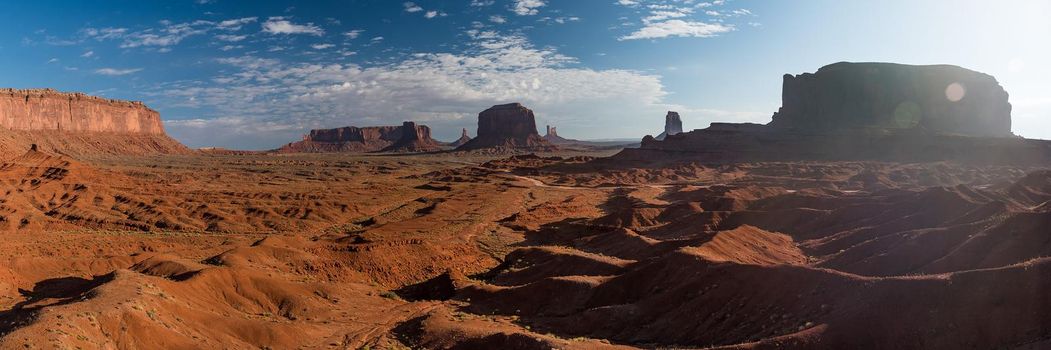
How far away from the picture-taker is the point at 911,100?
12612 cm

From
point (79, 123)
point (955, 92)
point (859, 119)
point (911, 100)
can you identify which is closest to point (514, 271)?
point (859, 119)

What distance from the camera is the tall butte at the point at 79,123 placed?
13750cm

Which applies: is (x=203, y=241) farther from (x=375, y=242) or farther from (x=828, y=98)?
(x=828, y=98)

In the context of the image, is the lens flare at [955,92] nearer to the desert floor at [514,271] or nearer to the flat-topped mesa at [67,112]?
the desert floor at [514,271]

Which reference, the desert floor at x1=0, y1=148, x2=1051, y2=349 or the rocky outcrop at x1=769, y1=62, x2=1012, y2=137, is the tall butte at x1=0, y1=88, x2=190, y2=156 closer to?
the desert floor at x1=0, y1=148, x2=1051, y2=349

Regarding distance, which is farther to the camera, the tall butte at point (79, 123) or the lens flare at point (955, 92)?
the tall butte at point (79, 123)

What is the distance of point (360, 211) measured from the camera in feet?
194

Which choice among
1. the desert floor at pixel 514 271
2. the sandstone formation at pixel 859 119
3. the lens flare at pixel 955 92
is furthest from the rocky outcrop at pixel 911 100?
the desert floor at pixel 514 271

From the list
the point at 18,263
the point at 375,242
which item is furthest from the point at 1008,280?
the point at 18,263

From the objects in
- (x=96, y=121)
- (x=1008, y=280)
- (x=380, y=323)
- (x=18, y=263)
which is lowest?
(x=380, y=323)

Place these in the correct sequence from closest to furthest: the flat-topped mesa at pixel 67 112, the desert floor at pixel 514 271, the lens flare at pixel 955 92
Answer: the desert floor at pixel 514 271, the lens flare at pixel 955 92, the flat-topped mesa at pixel 67 112

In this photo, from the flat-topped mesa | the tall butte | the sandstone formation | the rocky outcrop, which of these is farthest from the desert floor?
the flat-topped mesa

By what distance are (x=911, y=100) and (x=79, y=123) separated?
21298cm

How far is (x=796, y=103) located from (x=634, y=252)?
122 m
